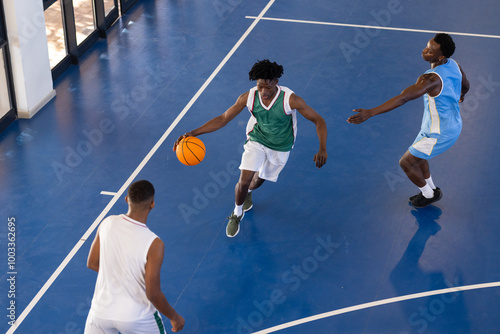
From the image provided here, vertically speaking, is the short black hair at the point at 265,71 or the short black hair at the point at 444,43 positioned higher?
the short black hair at the point at 444,43

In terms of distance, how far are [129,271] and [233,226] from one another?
277 cm

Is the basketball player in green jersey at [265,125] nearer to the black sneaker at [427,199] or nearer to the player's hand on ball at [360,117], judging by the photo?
the player's hand on ball at [360,117]

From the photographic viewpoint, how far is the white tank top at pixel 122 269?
4.59m

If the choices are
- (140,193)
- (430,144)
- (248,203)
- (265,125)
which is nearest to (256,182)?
(248,203)

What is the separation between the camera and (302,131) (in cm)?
905

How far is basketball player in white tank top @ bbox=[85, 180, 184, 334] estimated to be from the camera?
15.1 feet

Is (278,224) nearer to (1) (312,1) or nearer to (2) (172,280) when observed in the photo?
(2) (172,280)

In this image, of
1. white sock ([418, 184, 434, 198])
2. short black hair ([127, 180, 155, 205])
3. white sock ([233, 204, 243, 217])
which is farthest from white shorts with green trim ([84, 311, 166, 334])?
white sock ([418, 184, 434, 198])

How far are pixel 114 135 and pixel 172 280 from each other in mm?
2829

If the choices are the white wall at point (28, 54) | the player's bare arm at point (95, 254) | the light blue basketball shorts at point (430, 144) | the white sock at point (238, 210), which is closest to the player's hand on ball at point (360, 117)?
the light blue basketball shorts at point (430, 144)

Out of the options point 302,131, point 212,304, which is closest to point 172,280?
point 212,304

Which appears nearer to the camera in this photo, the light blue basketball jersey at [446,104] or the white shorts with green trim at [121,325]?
the white shorts with green trim at [121,325]

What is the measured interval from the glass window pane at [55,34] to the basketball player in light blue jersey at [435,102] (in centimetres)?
554

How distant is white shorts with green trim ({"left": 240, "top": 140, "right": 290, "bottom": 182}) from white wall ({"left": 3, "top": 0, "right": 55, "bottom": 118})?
3.72 metres
